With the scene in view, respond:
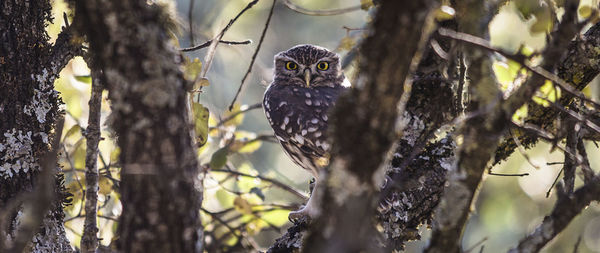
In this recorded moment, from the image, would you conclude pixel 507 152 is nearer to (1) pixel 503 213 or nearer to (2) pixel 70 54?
(2) pixel 70 54

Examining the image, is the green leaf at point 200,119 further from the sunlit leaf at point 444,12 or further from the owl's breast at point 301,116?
the sunlit leaf at point 444,12

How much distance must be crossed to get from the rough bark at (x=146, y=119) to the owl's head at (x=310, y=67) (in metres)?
3.47

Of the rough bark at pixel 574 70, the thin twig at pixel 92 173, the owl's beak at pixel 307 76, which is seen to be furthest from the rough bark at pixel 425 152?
the owl's beak at pixel 307 76

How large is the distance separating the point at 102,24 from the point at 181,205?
0.61m

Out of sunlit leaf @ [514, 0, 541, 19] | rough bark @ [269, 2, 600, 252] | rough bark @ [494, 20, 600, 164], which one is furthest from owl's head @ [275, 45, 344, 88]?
sunlit leaf @ [514, 0, 541, 19]

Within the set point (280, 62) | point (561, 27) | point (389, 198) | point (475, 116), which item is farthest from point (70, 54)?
point (280, 62)

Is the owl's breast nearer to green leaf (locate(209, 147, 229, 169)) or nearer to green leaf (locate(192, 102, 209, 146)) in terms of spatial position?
green leaf (locate(209, 147, 229, 169))

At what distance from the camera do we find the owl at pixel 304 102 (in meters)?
4.71

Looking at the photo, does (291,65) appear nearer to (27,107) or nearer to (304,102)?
(304,102)

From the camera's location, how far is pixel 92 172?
9.20ft

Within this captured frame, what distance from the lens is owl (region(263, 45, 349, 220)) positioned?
4.71 meters

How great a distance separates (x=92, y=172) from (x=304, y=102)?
2449 millimetres

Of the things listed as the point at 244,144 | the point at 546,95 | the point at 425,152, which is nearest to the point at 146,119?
the point at 546,95

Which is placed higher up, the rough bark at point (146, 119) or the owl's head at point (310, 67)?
the owl's head at point (310, 67)
